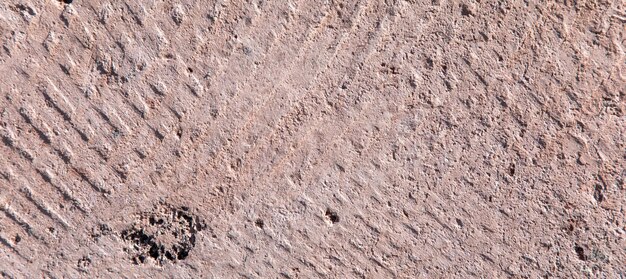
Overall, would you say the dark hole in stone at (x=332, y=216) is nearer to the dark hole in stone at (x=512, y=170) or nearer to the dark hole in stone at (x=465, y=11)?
the dark hole in stone at (x=512, y=170)

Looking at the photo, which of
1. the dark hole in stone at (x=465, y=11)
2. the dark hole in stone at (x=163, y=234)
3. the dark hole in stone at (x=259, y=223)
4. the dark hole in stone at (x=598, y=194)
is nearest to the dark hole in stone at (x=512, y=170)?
the dark hole in stone at (x=598, y=194)

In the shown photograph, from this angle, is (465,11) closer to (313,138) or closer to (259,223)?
(313,138)

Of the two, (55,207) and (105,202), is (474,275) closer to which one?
(105,202)

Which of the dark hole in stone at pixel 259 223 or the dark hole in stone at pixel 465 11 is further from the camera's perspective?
the dark hole in stone at pixel 259 223

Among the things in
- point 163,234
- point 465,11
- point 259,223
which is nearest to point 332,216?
point 259,223

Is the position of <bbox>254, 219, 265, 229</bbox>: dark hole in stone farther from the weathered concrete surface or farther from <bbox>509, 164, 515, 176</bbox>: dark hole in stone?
<bbox>509, 164, 515, 176</bbox>: dark hole in stone

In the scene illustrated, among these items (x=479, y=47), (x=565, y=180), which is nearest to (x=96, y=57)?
(x=479, y=47)
